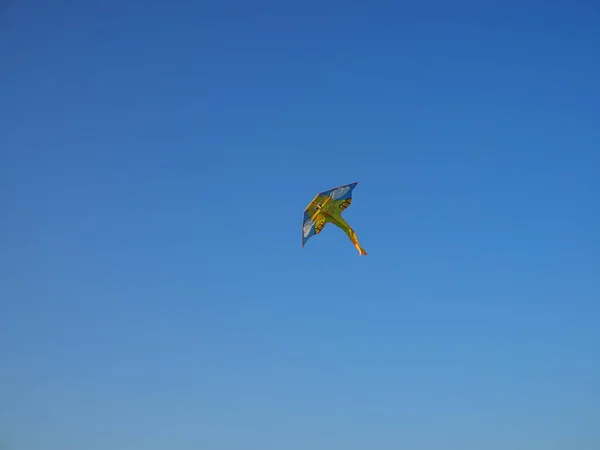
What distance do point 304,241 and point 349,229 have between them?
170 inches

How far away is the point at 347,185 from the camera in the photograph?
41.6 m

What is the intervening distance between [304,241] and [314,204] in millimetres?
3343

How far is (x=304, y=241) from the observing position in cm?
4119

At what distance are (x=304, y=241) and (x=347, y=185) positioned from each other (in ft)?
20.4

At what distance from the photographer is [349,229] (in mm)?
42344

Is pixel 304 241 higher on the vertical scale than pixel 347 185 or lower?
lower

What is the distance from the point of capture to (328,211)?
137ft

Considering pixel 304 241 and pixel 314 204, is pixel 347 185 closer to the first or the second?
pixel 314 204

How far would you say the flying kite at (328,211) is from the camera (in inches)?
1625

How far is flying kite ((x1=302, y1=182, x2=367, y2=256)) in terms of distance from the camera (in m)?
41.3

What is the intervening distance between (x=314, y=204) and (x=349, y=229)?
3983 mm

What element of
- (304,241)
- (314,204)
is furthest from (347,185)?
(304,241)

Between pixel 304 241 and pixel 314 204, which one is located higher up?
pixel 314 204
